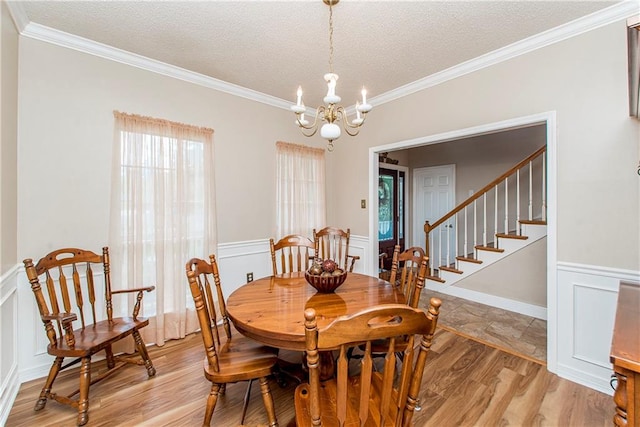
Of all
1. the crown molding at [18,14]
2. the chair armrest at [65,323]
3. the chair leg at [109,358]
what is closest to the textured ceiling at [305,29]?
the crown molding at [18,14]

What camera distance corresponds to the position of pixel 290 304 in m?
1.75

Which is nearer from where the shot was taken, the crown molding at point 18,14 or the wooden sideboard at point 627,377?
the wooden sideboard at point 627,377

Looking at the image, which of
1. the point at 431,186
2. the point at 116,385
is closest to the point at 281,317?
the point at 116,385

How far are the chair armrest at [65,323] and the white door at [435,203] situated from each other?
4727 millimetres

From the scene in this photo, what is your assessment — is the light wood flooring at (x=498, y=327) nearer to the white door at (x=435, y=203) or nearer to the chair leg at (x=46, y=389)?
the white door at (x=435, y=203)

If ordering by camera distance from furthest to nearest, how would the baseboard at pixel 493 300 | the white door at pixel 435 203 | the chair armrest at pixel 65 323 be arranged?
the white door at pixel 435 203 → the baseboard at pixel 493 300 → the chair armrest at pixel 65 323

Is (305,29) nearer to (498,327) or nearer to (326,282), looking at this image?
(326,282)

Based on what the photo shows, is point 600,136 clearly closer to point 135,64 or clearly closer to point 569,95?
point 569,95

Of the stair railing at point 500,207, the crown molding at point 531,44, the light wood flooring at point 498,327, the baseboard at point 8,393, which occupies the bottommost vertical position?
the light wood flooring at point 498,327

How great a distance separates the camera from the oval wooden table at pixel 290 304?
54.9 inches

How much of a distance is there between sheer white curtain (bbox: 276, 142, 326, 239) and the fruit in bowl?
169 cm

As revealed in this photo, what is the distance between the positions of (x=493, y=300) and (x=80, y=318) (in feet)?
15.0

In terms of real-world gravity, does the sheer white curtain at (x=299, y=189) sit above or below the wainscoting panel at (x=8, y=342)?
above

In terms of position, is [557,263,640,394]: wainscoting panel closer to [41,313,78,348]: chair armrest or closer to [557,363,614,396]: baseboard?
[557,363,614,396]: baseboard
